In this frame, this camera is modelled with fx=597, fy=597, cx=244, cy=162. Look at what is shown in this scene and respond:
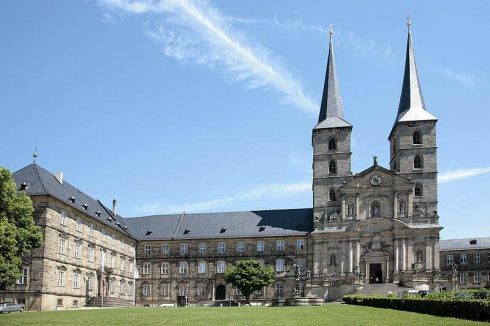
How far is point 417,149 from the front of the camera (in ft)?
227

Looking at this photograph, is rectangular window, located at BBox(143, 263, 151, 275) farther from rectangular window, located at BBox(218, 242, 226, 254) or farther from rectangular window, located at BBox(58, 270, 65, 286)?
rectangular window, located at BBox(58, 270, 65, 286)

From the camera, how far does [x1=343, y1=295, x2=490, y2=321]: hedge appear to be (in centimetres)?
2477

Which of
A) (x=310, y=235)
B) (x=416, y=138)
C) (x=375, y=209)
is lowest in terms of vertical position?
(x=310, y=235)

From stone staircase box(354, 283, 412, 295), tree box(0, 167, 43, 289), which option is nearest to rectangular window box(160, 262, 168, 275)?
stone staircase box(354, 283, 412, 295)

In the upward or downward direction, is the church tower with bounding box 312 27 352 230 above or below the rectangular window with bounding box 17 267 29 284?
above

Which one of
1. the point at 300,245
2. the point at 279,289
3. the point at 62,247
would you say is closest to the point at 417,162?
the point at 300,245

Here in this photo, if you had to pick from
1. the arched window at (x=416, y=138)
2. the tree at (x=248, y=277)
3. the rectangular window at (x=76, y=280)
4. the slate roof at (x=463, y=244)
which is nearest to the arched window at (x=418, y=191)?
the arched window at (x=416, y=138)

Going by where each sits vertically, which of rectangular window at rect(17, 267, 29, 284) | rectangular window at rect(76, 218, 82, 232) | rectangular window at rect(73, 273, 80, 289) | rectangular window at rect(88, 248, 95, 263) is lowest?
rectangular window at rect(73, 273, 80, 289)

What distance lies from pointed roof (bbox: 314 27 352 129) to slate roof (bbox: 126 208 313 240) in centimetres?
1119

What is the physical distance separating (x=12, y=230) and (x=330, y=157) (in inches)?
1691

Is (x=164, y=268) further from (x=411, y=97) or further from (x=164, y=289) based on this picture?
(x=411, y=97)

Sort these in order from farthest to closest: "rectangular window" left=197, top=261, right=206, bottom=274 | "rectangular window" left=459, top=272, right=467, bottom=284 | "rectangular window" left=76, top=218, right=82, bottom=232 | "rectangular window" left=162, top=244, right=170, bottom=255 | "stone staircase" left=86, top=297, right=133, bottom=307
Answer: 1. "rectangular window" left=459, top=272, right=467, bottom=284
2. "rectangular window" left=162, top=244, right=170, bottom=255
3. "rectangular window" left=197, top=261, right=206, bottom=274
4. "stone staircase" left=86, top=297, right=133, bottom=307
5. "rectangular window" left=76, top=218, right=82, bottom=232

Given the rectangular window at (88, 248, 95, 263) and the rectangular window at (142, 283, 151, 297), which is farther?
the rectangular window at (142, 283, 151, 297)

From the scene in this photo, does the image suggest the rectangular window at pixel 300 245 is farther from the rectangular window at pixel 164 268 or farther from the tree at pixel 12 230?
the tree at pixel 12 230
